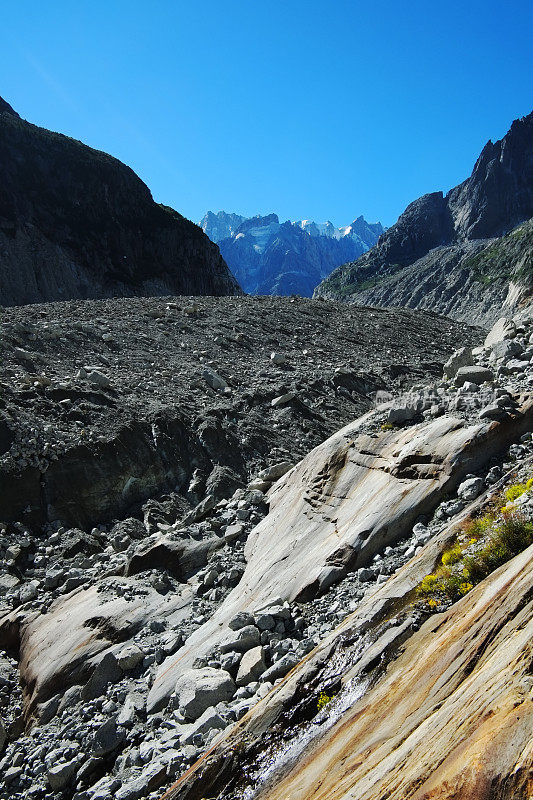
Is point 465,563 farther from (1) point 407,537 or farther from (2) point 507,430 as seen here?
(2) point 507,430

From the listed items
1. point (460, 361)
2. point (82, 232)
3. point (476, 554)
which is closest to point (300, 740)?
point (476, 554)

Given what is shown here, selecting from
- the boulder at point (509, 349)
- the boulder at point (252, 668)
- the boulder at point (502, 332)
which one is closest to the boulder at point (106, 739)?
the boulder at point (252, 668)

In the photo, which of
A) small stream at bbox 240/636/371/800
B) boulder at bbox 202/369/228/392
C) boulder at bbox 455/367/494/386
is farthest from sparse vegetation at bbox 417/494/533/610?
boulder at bbox 202/369/228/392

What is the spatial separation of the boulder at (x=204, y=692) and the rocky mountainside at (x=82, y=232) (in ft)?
224

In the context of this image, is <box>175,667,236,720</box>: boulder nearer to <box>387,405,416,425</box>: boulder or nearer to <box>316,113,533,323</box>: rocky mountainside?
<box>387,405,416,425</box>: boulder

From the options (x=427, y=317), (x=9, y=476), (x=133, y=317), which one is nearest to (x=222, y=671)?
(x=9, y=476)

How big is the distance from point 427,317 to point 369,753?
5330cm

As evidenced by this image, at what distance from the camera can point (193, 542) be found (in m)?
14.5

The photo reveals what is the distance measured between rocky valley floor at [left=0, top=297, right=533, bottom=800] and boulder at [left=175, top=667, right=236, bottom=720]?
0.11 ft

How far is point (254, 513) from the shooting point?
14.6 m

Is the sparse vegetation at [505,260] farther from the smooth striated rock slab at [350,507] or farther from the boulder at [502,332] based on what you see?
the smooth striated rock slab at [350,507]

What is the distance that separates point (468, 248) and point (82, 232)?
121 meters

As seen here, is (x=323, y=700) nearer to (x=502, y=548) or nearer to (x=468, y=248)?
(x=502, y=548)

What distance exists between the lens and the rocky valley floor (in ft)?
27.8
